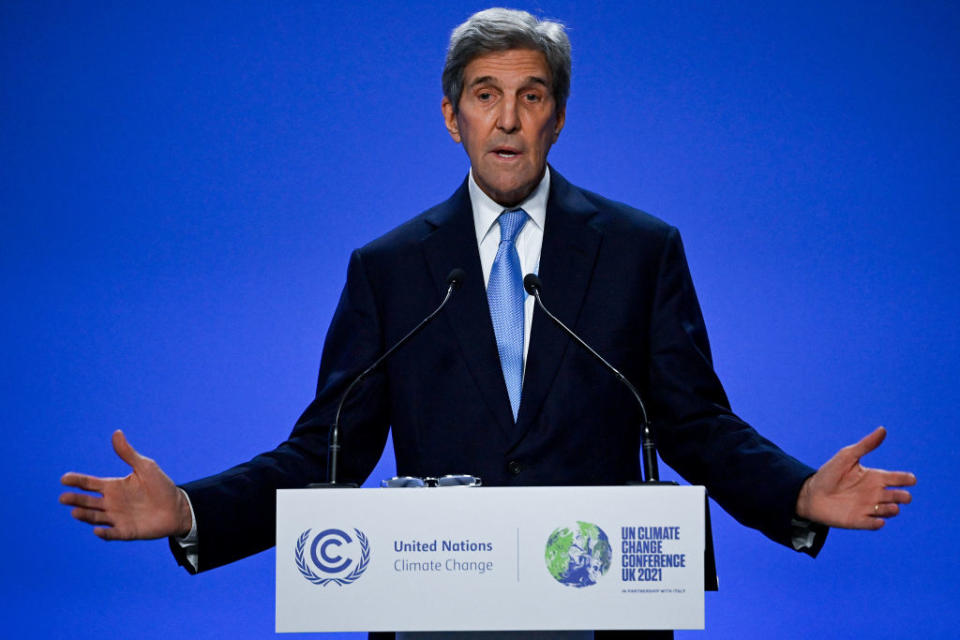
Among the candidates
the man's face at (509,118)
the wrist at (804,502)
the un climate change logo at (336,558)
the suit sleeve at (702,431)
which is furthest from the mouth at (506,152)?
the un climate change logo at (336,558)

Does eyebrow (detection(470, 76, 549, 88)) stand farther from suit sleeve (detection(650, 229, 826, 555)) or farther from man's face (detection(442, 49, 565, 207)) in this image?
suit sleeve (detection(650, 229, 826, 555))

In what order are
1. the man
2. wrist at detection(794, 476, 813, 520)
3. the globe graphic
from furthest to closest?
the man
wrist at detection(794, 476, 813, 520)
the globe graphic

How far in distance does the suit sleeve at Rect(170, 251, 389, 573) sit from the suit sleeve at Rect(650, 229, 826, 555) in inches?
20.0

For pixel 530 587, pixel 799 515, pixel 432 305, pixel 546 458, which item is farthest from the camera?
pixel 432 305

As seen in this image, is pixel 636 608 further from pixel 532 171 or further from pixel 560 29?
pixel 560 29

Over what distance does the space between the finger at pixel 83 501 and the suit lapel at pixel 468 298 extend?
0.64m

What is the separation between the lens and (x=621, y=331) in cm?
188

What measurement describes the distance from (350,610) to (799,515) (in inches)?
26.5

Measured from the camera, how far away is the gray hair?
1.93m

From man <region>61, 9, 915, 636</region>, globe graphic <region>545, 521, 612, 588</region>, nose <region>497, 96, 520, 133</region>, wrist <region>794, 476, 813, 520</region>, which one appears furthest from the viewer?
nose <region>497, 96, 520, 133</region>

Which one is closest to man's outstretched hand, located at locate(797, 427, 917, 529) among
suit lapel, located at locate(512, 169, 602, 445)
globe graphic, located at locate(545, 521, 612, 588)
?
globe graphic, located at locate(545, 521, 612, 588)

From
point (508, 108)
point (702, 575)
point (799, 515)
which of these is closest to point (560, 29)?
point (508, 108)

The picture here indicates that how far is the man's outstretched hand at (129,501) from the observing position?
4.68 feet

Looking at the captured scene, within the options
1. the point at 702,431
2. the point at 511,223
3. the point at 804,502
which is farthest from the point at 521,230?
the point at 804,502
